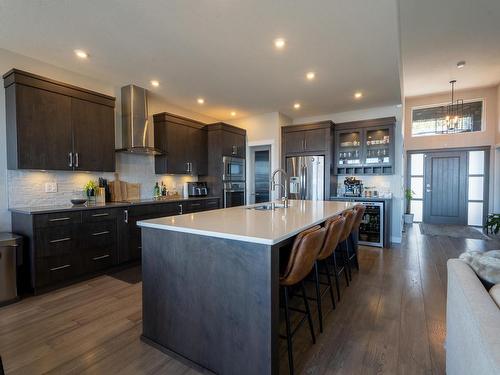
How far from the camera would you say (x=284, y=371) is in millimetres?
1619

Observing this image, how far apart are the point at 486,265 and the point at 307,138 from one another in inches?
166

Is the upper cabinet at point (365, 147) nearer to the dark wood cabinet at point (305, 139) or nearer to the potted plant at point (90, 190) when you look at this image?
the dark wood cabinet at point (305, 139)

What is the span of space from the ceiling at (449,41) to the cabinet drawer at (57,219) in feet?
15.2

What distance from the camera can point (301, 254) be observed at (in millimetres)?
1585

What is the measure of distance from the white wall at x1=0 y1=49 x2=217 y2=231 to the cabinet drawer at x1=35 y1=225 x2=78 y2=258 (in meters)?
0.64

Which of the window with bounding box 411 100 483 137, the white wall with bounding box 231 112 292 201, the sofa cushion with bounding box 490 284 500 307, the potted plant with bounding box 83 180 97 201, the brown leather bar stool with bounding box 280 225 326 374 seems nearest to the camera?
the sofa cushion with bounding box 490 284 500 307

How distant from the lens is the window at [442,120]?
6406 mm

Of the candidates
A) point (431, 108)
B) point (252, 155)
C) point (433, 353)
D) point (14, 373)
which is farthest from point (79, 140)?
A: point (431, 108)

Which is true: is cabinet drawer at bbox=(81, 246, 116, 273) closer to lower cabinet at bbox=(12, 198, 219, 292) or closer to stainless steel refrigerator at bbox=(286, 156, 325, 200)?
lower cabinet at bbox=(12, 198, 219, 292)

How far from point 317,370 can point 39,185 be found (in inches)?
144

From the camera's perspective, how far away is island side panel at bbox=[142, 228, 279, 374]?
140 centimetres

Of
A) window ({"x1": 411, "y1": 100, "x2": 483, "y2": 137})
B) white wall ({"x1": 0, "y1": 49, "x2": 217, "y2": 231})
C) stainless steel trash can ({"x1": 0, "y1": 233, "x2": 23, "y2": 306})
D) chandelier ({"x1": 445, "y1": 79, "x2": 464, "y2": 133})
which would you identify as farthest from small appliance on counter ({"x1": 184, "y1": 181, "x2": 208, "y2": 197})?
chandelier ({"x1": 445, "y1": 79, "x2": 464, "y2": 133})

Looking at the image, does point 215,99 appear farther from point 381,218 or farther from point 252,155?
point 381,218

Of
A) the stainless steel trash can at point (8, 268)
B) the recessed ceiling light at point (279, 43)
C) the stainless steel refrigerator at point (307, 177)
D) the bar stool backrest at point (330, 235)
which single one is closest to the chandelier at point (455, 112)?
the stainless steel refrigerator at point (307, 177)
